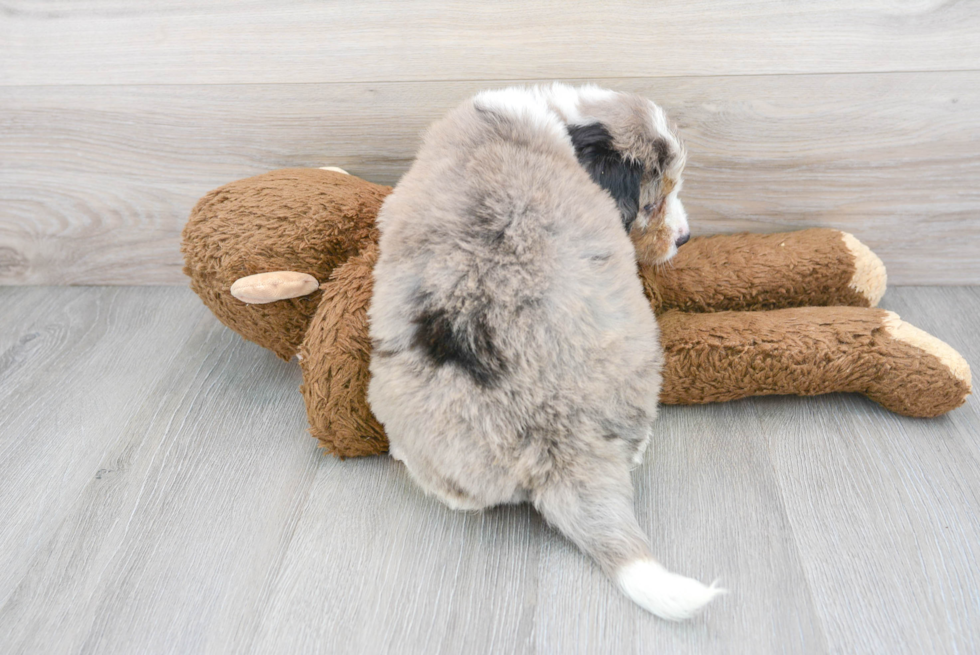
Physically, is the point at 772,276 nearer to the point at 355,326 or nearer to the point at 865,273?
the point at 865,273

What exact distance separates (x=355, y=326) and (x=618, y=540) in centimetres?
55

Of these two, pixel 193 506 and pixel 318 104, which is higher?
pixel 318 104

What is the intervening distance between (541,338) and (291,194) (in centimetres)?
58

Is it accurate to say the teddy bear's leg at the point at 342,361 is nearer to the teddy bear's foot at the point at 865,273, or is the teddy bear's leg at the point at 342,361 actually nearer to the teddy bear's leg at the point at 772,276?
the teddy bear's leg at the point at 772,276

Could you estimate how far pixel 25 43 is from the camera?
148 centimetres

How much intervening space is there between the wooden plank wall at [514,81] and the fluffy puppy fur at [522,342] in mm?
359

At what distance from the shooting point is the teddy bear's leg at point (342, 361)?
1152mm

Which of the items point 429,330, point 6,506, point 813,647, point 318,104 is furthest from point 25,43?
point 813,647

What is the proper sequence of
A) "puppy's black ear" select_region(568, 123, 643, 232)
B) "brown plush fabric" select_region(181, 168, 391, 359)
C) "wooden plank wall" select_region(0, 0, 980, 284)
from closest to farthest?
"puppy's black ear" select_region(568, 123, 643, 232)
"brown plush fabric" select_region(181, 168, 391, 359)
"wooden plank wall" select_region(0, 0, 980, 284)

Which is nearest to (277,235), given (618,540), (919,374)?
(618,540)

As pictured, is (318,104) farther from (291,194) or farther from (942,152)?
(942,152)

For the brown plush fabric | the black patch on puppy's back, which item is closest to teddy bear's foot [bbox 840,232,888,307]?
the black patch on puppy's back

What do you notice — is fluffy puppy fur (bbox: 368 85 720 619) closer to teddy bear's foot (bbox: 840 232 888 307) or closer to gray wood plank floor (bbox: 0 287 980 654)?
gray wood plank floor (bbox: 0 287 980 654)

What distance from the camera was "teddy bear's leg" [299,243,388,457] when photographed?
1152mm
